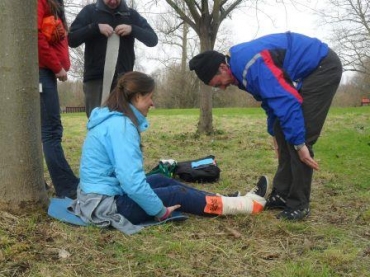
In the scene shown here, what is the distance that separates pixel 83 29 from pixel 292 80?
85.5 inches

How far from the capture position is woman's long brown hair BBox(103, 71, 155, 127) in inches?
129

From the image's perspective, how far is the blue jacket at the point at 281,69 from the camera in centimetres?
328

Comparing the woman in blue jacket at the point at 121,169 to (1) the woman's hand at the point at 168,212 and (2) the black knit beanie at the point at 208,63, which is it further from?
(2) the black knit beanie at the point at 208,63

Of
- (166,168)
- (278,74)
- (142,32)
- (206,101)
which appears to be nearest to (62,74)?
(142,32)

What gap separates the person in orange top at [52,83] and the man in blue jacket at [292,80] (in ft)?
4.14

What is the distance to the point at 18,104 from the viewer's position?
322 cm

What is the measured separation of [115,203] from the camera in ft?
10.6

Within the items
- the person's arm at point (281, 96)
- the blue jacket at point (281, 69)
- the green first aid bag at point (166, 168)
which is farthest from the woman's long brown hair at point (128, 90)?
the green first aid bag at point (166, 168)

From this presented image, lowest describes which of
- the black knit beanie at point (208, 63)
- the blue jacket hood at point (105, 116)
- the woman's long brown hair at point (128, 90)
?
the blue jacket hood at point (105, 116)

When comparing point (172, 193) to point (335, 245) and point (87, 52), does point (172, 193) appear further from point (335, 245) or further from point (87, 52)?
point (87, 52)

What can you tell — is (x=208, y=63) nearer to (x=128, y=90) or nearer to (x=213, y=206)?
(x=128, y=90)

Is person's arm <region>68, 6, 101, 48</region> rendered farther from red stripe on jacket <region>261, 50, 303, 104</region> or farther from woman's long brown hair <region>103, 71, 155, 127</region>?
red stripe on jacket <region>261, 50, 303, 104</region>

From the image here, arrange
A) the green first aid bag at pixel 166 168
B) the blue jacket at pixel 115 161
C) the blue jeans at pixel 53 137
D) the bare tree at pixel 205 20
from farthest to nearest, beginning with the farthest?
the bare tree at pixel 205 20, the green first aid bag at pixel 166 168, the blue jeans at pixel 53 137, the blue jacket at pixel 115 161

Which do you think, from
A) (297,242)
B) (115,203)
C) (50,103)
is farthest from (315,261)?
(50,103)
